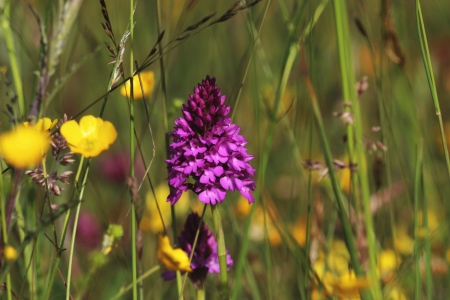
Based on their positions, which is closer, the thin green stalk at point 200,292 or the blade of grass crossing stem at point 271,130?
the blade of grass crossing stem at point 271,130

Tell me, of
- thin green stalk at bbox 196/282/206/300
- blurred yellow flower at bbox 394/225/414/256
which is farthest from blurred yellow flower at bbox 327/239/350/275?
thin green stalk at bbox 196/282/206/300

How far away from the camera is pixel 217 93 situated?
0.99 m

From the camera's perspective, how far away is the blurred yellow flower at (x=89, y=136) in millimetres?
981

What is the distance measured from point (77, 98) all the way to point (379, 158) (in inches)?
58.6

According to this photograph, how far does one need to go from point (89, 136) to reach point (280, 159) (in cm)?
145

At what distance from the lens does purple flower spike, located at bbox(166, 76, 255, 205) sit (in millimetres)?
962

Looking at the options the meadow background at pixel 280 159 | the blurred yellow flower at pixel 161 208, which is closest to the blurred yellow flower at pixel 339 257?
the meadow background at pixel 280 159

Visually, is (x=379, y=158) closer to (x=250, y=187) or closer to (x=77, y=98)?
(x=250, y=187)

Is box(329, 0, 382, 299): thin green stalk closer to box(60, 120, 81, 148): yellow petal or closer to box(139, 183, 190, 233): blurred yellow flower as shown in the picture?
box(60, 120, 81, 148): yellow petal

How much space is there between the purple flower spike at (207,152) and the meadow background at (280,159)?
0.04 meters

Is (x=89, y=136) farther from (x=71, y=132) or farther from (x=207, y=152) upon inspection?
(x=207, y=152)

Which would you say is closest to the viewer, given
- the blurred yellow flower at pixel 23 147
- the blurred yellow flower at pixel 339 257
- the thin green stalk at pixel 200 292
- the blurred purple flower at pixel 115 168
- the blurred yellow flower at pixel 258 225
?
the blurred yellow flower at pixel 23 147

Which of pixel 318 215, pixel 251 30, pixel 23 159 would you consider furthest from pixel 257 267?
pixel 23 159

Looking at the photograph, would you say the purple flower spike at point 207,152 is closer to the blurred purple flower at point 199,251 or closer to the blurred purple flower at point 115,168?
the blurred purple flower at point 199,251
